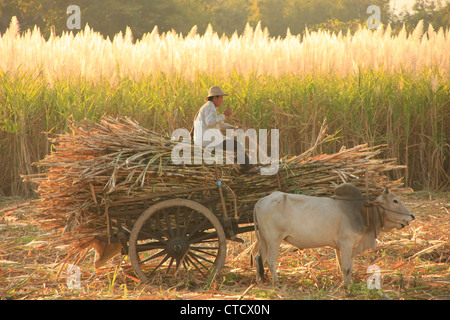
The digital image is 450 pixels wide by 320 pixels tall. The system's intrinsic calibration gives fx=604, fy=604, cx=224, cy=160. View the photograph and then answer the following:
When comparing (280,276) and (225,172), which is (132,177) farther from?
(280,276)

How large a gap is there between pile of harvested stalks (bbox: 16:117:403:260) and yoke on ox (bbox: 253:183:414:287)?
30 centimetres

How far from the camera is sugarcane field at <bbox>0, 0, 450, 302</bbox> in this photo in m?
4.88

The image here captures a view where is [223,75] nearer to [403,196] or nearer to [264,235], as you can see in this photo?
[403,196]

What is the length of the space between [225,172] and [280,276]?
1.06 meters

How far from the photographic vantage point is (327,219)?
190 inches

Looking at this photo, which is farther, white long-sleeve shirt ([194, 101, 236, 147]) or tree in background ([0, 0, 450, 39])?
tree in background ([0, 0, 450, 39])

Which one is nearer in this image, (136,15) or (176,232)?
(176,232)

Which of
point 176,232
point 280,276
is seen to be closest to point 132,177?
point 176,232

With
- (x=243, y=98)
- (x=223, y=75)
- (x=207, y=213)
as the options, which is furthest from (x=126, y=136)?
(x=223, y=75)

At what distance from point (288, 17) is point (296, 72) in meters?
41.6

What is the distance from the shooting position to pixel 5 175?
31.2ft

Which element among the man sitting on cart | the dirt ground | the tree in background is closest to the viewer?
the dirt ground

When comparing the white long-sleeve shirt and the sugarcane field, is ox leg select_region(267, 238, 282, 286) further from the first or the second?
the white long-sleeve shirt

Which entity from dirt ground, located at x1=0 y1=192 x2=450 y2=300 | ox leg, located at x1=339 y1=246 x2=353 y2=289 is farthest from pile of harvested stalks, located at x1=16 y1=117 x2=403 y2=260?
ox leg, located at x1=339 y1=246 x2=353 y2=289
